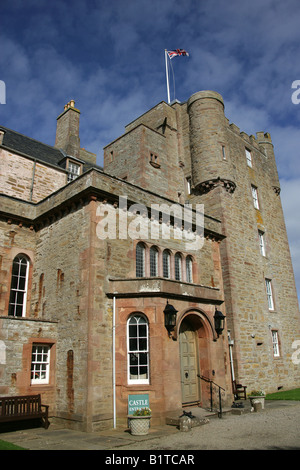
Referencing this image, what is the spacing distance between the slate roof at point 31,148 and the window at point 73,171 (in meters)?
0.64

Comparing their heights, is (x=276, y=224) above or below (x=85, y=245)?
above

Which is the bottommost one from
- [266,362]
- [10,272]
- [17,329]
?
[266,362]

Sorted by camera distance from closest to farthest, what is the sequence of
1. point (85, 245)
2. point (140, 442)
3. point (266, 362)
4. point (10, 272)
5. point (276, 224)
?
point (140, 442)
point (85, 245)
point (10, 272)
point (266, 362)
point (276, 224)

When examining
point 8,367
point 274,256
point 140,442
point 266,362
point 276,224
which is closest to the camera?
point 140,442

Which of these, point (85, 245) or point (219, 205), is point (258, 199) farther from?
point (85, 245)

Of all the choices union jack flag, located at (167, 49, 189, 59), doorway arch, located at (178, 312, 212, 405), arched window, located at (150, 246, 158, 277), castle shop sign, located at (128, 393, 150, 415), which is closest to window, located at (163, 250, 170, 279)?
arched window, located at (150, 246, 158, 277)

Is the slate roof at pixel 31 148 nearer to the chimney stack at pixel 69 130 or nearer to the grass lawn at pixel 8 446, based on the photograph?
the chimney stack at pixel 69 130

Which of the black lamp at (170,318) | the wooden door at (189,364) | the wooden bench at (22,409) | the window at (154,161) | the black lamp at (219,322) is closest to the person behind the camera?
the wooden bench at (22,409)

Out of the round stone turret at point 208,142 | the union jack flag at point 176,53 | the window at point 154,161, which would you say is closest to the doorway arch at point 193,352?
the round stone turret at point 208,142

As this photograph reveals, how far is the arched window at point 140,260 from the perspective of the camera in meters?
15.4

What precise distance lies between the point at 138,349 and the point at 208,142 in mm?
15439

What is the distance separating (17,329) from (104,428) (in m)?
4.71

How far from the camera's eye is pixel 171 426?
12055 mm
